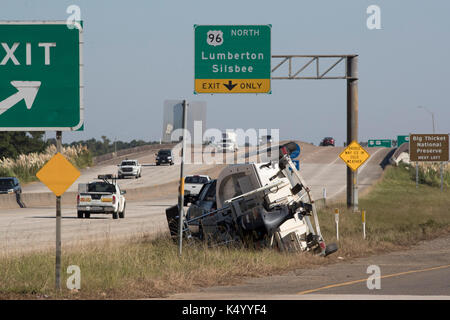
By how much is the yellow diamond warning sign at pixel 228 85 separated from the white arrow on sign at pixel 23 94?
17.7 metres

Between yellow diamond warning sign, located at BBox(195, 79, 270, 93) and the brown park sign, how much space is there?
25498 mm

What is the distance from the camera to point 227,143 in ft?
298

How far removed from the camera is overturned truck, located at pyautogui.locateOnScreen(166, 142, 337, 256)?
737 inches

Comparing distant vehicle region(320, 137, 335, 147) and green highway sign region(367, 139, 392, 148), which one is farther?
distant vehicle region(320, 137, 335, 147)

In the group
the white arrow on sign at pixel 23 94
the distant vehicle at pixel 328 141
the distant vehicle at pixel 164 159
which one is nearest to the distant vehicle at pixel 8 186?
the distant vehicle at pixel 164 159

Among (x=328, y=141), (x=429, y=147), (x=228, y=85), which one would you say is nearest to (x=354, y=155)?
(x=228, y=85)

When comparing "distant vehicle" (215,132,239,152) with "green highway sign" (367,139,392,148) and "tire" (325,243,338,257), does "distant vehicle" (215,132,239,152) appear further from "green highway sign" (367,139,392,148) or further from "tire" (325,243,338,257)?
"tire" (325,243,338,257)

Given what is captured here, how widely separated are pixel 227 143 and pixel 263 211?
7214 centimetres

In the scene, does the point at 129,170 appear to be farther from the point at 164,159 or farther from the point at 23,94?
the point at 23,94

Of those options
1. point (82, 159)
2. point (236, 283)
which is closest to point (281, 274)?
point (236, 283)

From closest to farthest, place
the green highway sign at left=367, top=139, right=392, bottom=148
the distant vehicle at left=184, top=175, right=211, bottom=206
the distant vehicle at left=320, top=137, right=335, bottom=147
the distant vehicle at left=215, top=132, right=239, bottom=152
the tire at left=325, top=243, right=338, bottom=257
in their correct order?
the tire at left=325, top=243, right=338, bottom=257 < the distant vehicle at left=184, top=175, right=211, bottom=206 < the distant vehicle at left=215, top=132, right=239, bottom=152 < the green highway sign at left=367, top=139, right=392, bottom=148 < the distant vehicle at left=320, top=137, right=335, bottom=147

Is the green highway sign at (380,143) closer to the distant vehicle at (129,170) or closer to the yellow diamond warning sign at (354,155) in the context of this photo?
the distant vehicle at (129,170)

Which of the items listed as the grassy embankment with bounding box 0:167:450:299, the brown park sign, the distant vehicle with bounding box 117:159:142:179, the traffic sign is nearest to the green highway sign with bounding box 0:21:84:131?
the grassy embankment with bounding box 0:167:450:299
